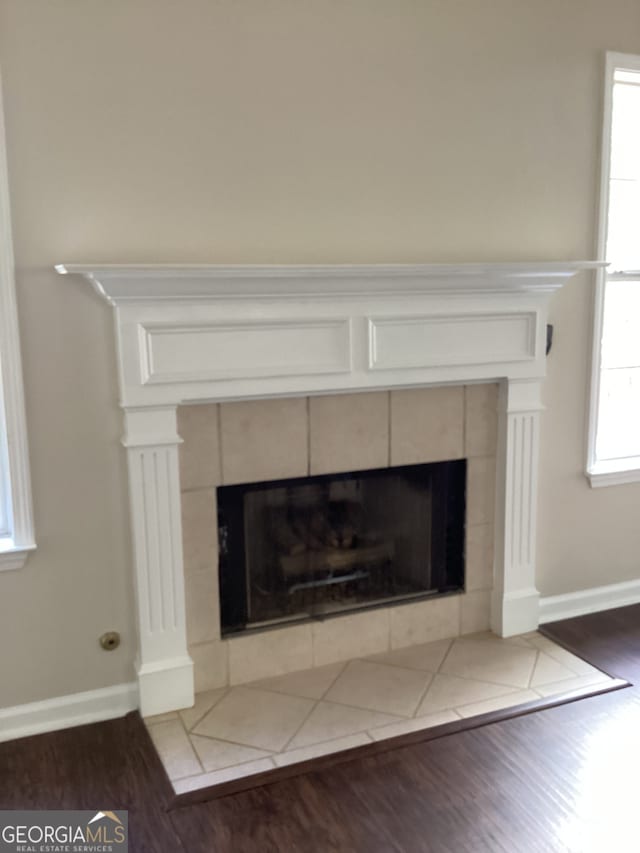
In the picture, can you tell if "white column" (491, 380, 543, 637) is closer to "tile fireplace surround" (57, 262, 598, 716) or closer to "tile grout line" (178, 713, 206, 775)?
"tile fireplace surround" (57, 262, 598, 716)

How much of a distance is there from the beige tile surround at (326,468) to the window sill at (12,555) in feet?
1.63

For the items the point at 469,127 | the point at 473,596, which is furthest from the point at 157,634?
the point at 469,127

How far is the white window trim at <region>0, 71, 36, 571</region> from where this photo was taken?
222cm

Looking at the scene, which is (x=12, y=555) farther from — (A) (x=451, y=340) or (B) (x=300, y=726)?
(A) (x=451, y=340)

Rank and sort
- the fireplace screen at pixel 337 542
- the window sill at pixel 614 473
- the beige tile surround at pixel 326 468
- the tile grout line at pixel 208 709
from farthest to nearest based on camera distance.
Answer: the window sill at pixel 614 473 → the fireplace screen at pixel 337 542 → the beige tile surround at pixel 326 468 → the tile grout line at pixel 208 709

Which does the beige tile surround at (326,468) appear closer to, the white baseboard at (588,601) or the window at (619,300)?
the white baseboard at (588,601)

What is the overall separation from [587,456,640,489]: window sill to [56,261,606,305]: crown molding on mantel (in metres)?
0.84

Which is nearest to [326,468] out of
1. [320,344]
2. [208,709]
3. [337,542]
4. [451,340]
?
[337,542]

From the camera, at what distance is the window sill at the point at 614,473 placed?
3.23m

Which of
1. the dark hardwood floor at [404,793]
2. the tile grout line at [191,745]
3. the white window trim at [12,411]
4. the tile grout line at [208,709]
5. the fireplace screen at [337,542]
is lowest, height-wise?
the dark hardwood floor at [404,793]

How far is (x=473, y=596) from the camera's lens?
309cm

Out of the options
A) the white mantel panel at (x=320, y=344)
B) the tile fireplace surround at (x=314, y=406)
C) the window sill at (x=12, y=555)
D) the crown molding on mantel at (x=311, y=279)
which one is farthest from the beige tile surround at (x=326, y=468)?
the window sill at (x=12, y=555)

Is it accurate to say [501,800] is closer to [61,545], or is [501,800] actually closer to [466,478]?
[466,478]

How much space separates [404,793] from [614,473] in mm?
1686
